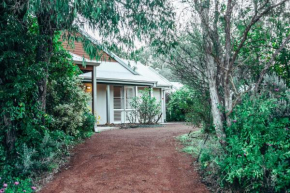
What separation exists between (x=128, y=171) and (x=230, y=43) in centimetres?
359

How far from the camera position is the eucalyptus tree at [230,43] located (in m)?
5.00

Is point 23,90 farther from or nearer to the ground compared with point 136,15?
nearer to the ground

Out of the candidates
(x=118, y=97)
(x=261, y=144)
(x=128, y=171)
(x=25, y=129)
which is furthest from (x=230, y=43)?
(x=118, y=97)

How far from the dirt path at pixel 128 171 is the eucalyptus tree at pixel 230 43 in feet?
4.07

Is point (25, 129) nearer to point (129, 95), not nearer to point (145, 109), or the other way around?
point (145, 109)

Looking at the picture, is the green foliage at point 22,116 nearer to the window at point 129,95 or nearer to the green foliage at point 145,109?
the green foliage at point 145,109

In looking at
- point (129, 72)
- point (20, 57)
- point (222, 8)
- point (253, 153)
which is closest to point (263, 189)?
point (253, 153)

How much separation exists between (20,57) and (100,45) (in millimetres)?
1753

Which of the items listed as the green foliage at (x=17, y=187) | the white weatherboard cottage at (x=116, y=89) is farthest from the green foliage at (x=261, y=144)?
the white weatherboard cottage at (x=116, y=89)

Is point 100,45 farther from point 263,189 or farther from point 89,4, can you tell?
point 263,189

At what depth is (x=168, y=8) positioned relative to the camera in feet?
21.9

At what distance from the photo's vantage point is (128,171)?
5.70m

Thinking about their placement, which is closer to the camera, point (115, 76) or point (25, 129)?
point (25, 129)

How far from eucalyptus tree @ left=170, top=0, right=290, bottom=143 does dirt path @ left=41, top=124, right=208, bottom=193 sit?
1239 millimetres
